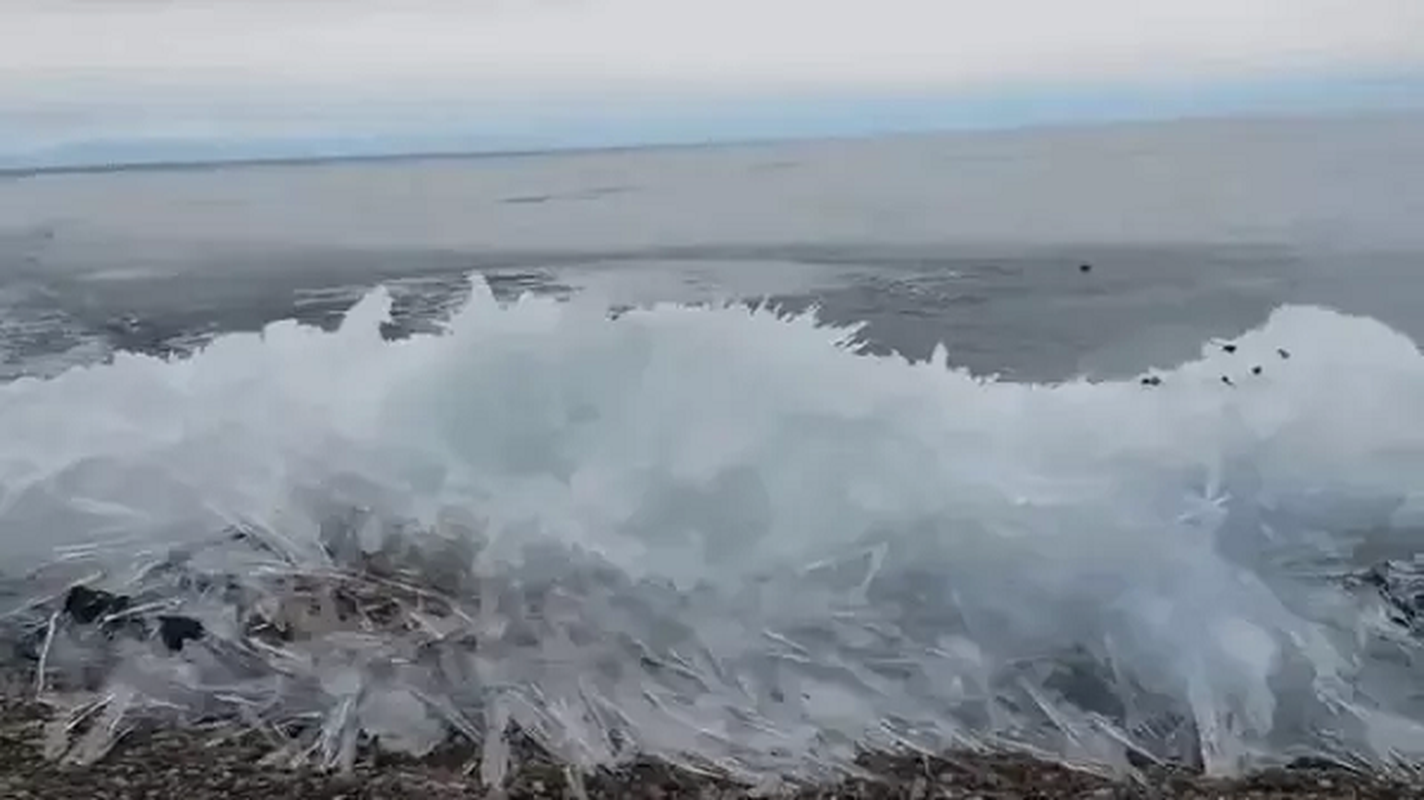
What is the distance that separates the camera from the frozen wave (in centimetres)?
75

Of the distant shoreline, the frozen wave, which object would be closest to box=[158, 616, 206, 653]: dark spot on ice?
the frozen wave

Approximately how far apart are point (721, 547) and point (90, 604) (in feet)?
1.19

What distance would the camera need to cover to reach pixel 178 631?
0.80 metres

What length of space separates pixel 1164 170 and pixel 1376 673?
0.40 m

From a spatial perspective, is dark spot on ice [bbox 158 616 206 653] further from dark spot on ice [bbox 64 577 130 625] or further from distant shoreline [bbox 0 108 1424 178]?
distant shoreline [bbox 0 108 1424 178]

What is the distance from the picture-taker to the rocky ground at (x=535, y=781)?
0.68 meters

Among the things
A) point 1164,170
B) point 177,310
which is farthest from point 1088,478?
point 177,310

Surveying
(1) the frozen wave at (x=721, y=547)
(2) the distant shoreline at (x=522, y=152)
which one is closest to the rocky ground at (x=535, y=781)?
(1) the frozen wave at (x=721, y=547)

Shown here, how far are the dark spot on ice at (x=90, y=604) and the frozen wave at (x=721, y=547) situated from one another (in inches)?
0.5

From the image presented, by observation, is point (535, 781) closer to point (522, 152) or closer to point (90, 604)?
point (90, 604)

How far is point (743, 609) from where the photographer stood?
0.78 metres

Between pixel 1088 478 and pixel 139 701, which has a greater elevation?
pixel 1088 478

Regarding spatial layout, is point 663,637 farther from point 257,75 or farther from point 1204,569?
point 257,75

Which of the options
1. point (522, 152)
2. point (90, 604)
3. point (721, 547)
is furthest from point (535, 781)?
point (522, 152)
